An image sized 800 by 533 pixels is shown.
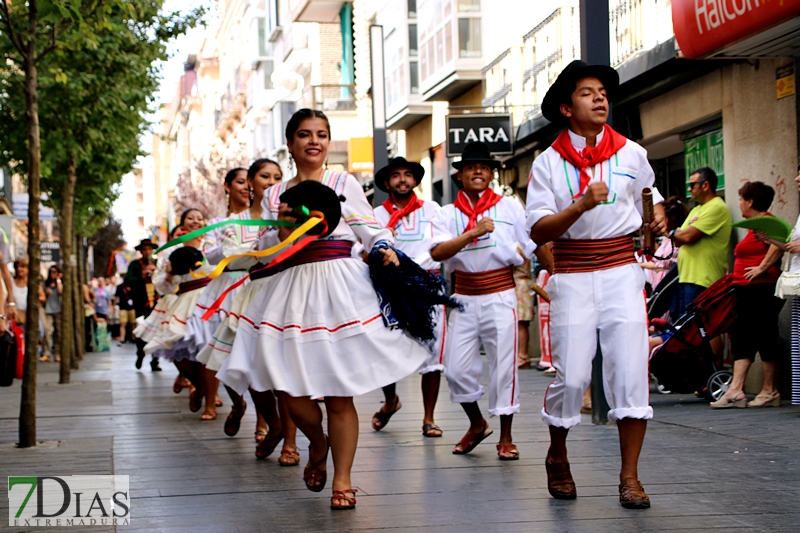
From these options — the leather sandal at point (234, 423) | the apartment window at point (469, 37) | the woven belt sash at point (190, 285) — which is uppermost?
the apartment window at point (469, 37)

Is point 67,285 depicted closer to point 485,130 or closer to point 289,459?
point 485,130

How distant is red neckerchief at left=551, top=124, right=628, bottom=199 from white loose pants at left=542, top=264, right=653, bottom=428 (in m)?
0.50

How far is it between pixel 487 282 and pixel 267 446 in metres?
1.91

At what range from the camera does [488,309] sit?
330 inches

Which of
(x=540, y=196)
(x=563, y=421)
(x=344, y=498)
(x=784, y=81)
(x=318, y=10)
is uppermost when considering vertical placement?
(x=318, y=10)

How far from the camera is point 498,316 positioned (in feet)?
27.3

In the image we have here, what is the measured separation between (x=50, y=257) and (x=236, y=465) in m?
28.8

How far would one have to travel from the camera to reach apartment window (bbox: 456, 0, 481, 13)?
949 inches

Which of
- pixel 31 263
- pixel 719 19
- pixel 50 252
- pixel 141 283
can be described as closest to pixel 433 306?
pixel 31 263

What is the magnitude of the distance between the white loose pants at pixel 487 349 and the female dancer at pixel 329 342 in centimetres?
181

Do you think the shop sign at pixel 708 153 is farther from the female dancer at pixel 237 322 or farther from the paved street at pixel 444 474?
the female dancer at pixel 237 322

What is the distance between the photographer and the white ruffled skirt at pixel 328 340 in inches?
249

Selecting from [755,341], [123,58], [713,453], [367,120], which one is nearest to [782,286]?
[755,341]

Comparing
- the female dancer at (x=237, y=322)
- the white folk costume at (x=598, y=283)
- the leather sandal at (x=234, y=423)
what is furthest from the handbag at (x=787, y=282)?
the leather sandal at (x=234, y=423)
